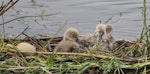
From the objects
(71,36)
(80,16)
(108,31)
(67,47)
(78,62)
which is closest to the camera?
(78,62)

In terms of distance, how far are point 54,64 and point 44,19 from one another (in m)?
3.75

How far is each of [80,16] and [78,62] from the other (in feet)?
12.6

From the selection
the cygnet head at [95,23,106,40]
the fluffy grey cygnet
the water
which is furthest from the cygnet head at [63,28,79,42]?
the water

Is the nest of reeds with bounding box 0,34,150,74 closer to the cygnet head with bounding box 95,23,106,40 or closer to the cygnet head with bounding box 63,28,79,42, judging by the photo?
the cygnet head with bounding box 63,28,79,42

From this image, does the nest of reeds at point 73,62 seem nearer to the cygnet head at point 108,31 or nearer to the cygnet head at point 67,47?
the cygnet head at point 67,47

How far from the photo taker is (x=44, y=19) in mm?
8523

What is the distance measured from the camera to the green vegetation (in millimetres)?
4711

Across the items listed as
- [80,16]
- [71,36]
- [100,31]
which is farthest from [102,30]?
[80,16]

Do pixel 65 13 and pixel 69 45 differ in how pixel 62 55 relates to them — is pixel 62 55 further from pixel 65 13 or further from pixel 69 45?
pixel 65 13

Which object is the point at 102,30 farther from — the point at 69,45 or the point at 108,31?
the point at 69,45

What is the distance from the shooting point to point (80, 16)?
8672 millimetres

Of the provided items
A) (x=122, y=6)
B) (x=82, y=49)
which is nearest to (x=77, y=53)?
(x=82, y=49)

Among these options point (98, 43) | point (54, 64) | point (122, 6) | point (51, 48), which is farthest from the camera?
point (122, 6)

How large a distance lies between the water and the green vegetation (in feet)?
7.16
